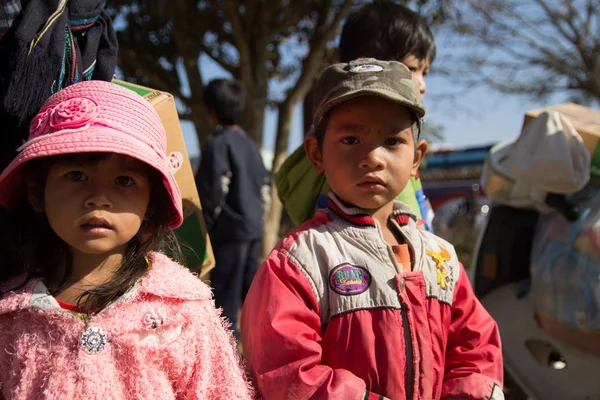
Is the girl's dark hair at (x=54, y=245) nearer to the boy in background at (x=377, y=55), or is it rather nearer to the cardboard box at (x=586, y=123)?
the boy in background at (x=377, y=55)

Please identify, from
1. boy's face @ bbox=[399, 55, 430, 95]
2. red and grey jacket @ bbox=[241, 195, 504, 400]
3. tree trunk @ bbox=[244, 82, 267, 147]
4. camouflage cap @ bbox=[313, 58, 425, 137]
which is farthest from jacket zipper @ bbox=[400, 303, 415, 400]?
tree trunk @ bbox=[244, 82, 267, 147]

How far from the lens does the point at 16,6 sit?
1.58 m

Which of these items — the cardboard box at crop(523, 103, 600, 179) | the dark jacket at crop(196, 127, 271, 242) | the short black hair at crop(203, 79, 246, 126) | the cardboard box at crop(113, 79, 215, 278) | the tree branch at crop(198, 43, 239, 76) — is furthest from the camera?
the tree branch at crop(198, 43, 239, 76)

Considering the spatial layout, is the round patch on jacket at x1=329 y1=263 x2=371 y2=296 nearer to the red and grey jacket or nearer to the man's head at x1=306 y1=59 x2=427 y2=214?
the red and grey jacket

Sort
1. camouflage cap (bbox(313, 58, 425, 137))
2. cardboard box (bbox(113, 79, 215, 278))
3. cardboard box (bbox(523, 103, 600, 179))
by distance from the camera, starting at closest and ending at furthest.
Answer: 1. camouflage cap (bbox(313, 58, 425, 137))
2. cardboard box (bbox(113, 79, 215, 278))
3. cardboard box (bbox(523, 103, 600, 179))

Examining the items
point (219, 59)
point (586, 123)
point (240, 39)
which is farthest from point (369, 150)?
point (219, 59)

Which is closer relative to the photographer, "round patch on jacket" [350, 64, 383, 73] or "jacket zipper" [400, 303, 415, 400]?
"jacket zipper" [400, 303, 415, 400]

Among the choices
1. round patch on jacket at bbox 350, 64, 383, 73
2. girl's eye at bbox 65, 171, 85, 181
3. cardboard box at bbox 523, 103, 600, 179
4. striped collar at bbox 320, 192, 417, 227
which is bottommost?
striped collar at bbox 320, 192, 417, 227

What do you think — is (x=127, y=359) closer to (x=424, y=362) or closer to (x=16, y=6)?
(x=424, y=362)

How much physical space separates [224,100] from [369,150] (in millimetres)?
2535

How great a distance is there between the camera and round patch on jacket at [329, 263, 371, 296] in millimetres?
1598

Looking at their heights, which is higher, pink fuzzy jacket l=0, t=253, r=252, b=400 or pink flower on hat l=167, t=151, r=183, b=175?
pink flower on hat l=167, t=151, r=183, b=175

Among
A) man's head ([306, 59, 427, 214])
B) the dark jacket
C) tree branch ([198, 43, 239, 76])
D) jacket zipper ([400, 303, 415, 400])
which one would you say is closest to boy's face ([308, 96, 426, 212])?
man's head ([306, 59, 427, 214])

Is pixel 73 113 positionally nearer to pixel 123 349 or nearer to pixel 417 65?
pixel 123 349
